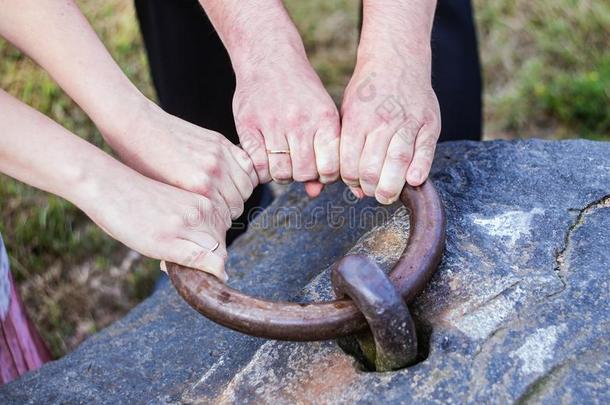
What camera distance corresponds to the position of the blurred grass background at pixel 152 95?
257 centimetres

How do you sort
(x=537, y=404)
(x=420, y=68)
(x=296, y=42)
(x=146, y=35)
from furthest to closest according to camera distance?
1. (x=146, y=35)
2. (x=296, y=42)
3. (x=420, y=68)
4. (x=537, y=404)

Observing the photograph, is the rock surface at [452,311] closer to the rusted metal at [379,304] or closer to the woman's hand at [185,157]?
the rusted metal at [379,304]

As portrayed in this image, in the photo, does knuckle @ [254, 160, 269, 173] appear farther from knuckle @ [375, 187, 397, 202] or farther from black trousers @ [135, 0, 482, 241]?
black trousers @ [135, 0, 482, 241]

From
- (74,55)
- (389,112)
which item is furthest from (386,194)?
(74,55)

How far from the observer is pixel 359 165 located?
51.7 inches

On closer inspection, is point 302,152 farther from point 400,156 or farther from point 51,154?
point 51,154

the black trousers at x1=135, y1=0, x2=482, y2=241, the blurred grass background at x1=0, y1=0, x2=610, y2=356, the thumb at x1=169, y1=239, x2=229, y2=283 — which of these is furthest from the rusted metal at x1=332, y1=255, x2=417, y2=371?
the blurred grass background at x1=0, y1=0, x2=610, y2=356

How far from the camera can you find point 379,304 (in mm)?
1025

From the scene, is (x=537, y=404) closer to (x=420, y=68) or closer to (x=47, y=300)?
(x=420, y=68)

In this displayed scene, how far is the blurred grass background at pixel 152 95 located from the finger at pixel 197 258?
4.70 feet

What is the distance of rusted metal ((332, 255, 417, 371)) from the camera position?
1.03 m

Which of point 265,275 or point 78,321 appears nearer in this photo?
point 265,275

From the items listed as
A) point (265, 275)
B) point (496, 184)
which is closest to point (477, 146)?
point (496, 184)

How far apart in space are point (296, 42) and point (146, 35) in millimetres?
1016
